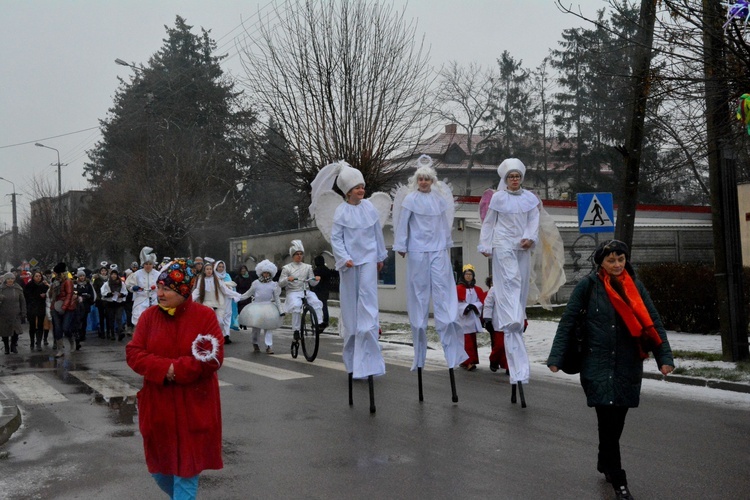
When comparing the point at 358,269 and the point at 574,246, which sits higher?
the point at 574,246

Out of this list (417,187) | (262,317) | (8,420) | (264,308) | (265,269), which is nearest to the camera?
(8,420)

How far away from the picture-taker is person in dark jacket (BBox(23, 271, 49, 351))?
61.9 ft

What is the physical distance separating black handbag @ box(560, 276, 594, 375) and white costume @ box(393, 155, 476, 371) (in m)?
3.33

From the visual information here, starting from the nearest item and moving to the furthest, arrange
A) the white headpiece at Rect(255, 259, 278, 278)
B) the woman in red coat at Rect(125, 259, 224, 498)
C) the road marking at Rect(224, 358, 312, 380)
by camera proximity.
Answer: the woman in red coat at Rect(125, 259, 224, 498)
the road marking at Rect(224, 358, 312, 380)
the white headpiece at Rect(255, 259, 278, 278)

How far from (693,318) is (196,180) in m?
32.5

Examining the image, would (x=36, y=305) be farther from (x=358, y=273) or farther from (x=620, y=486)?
(x=620, y=486)

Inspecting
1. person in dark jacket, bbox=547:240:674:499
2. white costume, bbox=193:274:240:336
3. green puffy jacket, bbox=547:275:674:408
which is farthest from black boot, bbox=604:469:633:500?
white costume, bbox=193:274:240:336

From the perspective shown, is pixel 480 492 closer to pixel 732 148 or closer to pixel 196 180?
pixel 732 148

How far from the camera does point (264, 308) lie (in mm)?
15609

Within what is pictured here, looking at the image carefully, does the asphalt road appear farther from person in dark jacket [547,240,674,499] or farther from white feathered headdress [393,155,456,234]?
white feathered headdress [393,155,456,234]

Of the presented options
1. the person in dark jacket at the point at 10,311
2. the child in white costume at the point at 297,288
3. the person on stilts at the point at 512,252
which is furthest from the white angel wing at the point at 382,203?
the person in dark jacket at the point at 10,311

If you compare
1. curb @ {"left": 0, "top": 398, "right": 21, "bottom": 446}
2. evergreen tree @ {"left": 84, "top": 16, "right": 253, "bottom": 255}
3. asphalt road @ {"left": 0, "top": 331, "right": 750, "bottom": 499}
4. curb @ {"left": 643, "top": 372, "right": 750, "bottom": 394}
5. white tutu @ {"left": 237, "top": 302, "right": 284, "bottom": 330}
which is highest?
evergreen tree @ {"left": 84, "top": 16, "right": 253, "bottom": 255}

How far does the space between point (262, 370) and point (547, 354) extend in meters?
4.69

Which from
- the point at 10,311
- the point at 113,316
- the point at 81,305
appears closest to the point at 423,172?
the point at 81,305
